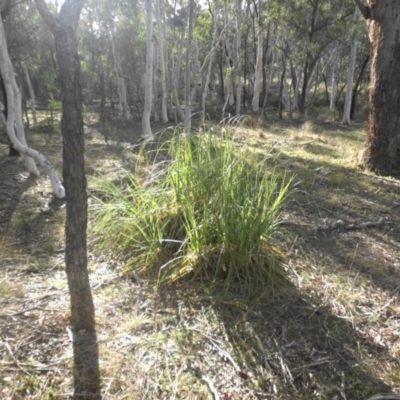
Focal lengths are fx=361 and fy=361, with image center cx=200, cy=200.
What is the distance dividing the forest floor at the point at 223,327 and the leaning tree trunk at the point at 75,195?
6 cm

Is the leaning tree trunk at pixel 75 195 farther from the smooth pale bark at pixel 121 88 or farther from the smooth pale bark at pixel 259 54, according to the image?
the smooth pale bark at pixel 259 54

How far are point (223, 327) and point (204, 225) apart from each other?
2.25 feet

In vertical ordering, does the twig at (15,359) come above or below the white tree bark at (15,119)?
below

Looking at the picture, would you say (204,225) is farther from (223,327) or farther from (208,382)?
(208,382)

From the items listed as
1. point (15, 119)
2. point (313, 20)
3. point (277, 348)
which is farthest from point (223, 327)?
point (313, 20)

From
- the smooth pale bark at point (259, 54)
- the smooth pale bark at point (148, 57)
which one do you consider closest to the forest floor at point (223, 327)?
the smooth pale bark at point (148, 57)

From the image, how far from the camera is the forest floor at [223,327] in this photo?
1.74m

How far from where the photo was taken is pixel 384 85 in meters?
5.17

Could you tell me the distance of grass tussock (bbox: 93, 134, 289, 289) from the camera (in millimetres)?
2455

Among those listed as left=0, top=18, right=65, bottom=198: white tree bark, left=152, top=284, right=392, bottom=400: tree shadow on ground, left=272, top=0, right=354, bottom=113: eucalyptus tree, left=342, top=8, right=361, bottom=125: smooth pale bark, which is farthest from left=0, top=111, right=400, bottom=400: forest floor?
left=272, top=0, right=354, bottom=113: eucalyptus tree

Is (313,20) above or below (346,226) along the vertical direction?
above

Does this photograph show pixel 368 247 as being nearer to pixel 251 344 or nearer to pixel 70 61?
pixel 251 344

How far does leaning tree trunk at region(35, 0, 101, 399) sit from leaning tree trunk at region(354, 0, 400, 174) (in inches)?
192

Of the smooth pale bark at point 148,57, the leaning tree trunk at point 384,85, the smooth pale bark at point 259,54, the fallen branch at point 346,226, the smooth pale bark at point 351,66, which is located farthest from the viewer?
the smooth pale bark at point 259,54
